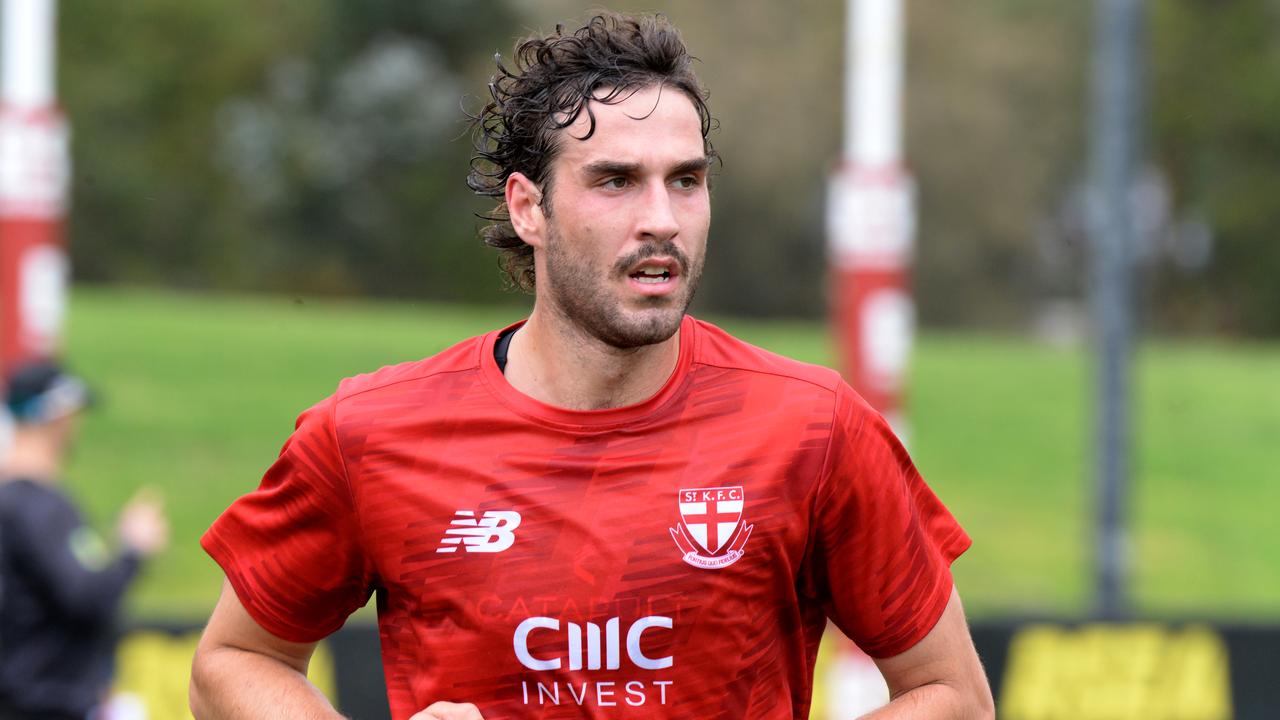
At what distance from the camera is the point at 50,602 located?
6270mm

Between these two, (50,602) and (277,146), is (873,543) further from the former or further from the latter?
(277,146)

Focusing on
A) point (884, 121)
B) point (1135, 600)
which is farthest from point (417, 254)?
point (884, 121)

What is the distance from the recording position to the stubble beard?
3.02m

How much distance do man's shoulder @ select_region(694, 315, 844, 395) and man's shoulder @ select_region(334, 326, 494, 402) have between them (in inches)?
15.6

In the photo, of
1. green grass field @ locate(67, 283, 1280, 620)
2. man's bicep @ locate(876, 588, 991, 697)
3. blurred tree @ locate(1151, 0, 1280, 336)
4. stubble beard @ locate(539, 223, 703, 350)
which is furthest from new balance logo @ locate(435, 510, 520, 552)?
blurred tree @ locate(1151, 0, 1280, 336)

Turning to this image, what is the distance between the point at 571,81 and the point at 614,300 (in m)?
0.41

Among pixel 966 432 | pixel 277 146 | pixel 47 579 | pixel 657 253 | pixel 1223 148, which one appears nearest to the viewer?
pixel 657 253

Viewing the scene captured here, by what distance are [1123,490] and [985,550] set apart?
23.3 ft

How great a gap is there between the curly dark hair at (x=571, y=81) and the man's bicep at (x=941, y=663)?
3.08 ft

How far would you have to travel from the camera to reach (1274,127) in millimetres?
29375

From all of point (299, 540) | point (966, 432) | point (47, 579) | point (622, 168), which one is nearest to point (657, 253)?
point (622, 168)

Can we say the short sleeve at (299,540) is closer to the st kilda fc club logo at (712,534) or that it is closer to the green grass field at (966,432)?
the st kilda fc club logo at (712,534)

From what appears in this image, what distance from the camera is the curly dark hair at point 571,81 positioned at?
3.14 metres

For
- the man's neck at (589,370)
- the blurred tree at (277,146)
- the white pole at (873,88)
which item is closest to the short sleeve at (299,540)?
the man's neck at (589,370)
